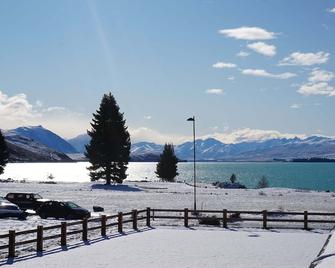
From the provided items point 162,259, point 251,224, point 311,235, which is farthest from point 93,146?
point 162,259

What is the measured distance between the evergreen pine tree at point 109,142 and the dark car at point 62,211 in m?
44.7

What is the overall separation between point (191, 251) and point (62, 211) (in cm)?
1840

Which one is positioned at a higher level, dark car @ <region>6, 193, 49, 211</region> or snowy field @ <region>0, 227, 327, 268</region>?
dark car @ <region>6, 193, 49, 211</region>

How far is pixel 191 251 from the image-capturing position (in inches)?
869

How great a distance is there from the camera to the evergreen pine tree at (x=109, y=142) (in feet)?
275

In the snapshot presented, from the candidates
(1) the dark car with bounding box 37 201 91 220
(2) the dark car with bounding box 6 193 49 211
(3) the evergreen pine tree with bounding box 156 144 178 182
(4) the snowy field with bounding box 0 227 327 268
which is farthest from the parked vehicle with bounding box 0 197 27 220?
(3) the evergreen pine tree with bounding box 156 144 178 182

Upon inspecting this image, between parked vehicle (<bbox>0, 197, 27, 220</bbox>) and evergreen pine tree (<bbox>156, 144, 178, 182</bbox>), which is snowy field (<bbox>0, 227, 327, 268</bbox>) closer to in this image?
parked vehicle (<bbox>0, 197, 27, 220</bbox>)

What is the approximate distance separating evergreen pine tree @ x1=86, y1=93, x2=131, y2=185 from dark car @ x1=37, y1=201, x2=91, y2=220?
44.7 metres

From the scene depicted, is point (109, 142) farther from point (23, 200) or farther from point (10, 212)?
point (10, 212)

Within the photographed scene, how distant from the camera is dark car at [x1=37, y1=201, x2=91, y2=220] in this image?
38.1 m

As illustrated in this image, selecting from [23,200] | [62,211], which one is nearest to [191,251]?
[62,211]

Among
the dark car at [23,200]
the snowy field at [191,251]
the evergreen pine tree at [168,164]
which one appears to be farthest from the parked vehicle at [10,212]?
the evergreen pine tree at [168,164]

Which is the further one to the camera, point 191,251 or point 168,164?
point 168,164

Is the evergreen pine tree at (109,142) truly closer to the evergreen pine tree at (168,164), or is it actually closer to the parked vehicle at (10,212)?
the evergreen pine tree at (168,164)
